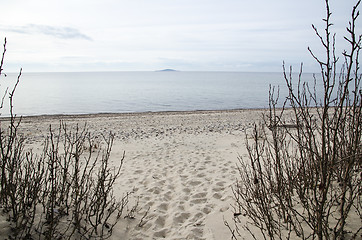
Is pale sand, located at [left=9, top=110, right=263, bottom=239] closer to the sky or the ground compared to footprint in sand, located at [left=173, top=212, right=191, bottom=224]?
closer to the sky

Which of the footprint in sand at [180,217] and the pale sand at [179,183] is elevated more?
the pale sand at [179,183]

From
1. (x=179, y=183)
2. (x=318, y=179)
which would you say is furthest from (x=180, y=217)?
(x=318, y=179)

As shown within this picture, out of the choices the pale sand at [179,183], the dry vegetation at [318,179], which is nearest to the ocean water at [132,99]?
the pale sand at [179,183]

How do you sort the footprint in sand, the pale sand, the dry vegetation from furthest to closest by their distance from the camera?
the footprint in sand < the pale sand < the dry vegetation

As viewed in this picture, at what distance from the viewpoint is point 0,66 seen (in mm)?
2738

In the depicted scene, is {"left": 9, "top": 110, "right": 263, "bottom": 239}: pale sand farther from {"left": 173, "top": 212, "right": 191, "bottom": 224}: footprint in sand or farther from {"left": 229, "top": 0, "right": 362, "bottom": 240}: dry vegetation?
{"left": 229, "top": 0, "right": 362, "bottom": 240}: dry vegetation

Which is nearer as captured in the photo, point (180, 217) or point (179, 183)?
point (180, 217)

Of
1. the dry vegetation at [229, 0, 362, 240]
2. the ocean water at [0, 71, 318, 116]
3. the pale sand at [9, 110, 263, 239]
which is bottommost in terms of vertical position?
the pale sand at [9, 110, 263, 239]

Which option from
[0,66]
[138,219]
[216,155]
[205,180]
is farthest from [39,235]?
[216,155]

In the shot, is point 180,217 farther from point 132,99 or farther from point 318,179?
point 132,99

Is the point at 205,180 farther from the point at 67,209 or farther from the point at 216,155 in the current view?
the point at 67,209

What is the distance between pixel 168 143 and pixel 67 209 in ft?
23.5

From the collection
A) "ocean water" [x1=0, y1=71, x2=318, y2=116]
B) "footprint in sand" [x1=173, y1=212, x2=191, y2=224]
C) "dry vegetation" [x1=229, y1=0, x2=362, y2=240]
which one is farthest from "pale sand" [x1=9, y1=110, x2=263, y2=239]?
"ocean water" [x1=0, y1=71, x2=318, y2=116]

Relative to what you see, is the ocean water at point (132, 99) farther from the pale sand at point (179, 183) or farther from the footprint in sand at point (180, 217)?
the footprint in sand at point (180, 217)
